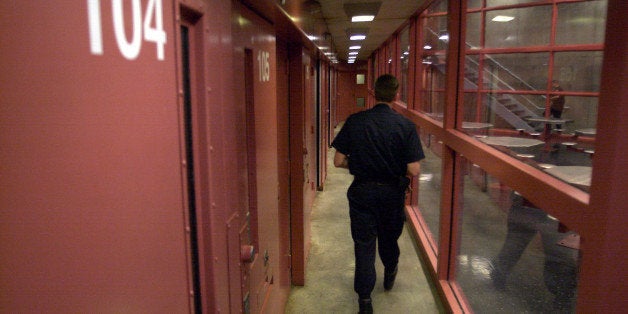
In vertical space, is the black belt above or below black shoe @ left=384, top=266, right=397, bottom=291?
above

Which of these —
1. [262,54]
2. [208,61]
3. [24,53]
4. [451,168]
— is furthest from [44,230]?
[451,168]

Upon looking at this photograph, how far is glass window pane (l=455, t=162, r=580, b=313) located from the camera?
10.9 feet

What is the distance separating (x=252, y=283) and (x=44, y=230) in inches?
63.1

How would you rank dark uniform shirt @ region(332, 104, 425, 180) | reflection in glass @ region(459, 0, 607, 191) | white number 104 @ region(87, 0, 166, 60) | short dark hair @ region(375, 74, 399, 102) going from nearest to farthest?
white number 104 @ region(87, 0, 166, 60) < dark uniform shirt @ region(332, 104, 425, 180) < short dark hair @ region(375, 74, 399, 102) < reflection in glass @ region(459, 0, 607, 191)

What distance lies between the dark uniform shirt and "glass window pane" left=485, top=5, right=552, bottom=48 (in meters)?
9.12

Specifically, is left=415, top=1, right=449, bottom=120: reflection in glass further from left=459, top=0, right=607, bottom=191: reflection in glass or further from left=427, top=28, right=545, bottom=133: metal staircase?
left=459, top=0, right=607, bottom=191: reflection in glass

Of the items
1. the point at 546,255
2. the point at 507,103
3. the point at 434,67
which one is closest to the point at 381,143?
the point at 546,255

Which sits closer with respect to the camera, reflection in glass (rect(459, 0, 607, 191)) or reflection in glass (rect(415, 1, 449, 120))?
reflection in glass (rect(459, 0, 607, 191))

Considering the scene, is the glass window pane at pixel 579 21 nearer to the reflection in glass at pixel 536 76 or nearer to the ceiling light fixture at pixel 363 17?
the reflection in glass at pixel 536 76

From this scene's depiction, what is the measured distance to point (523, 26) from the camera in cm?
1101

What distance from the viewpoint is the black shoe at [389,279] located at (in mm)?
3473

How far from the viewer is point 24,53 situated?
0.54 meters

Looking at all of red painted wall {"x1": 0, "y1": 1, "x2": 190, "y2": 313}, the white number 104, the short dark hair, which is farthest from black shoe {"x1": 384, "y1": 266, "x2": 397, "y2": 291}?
the white number 104

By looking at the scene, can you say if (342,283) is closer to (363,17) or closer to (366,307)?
(366,307)
